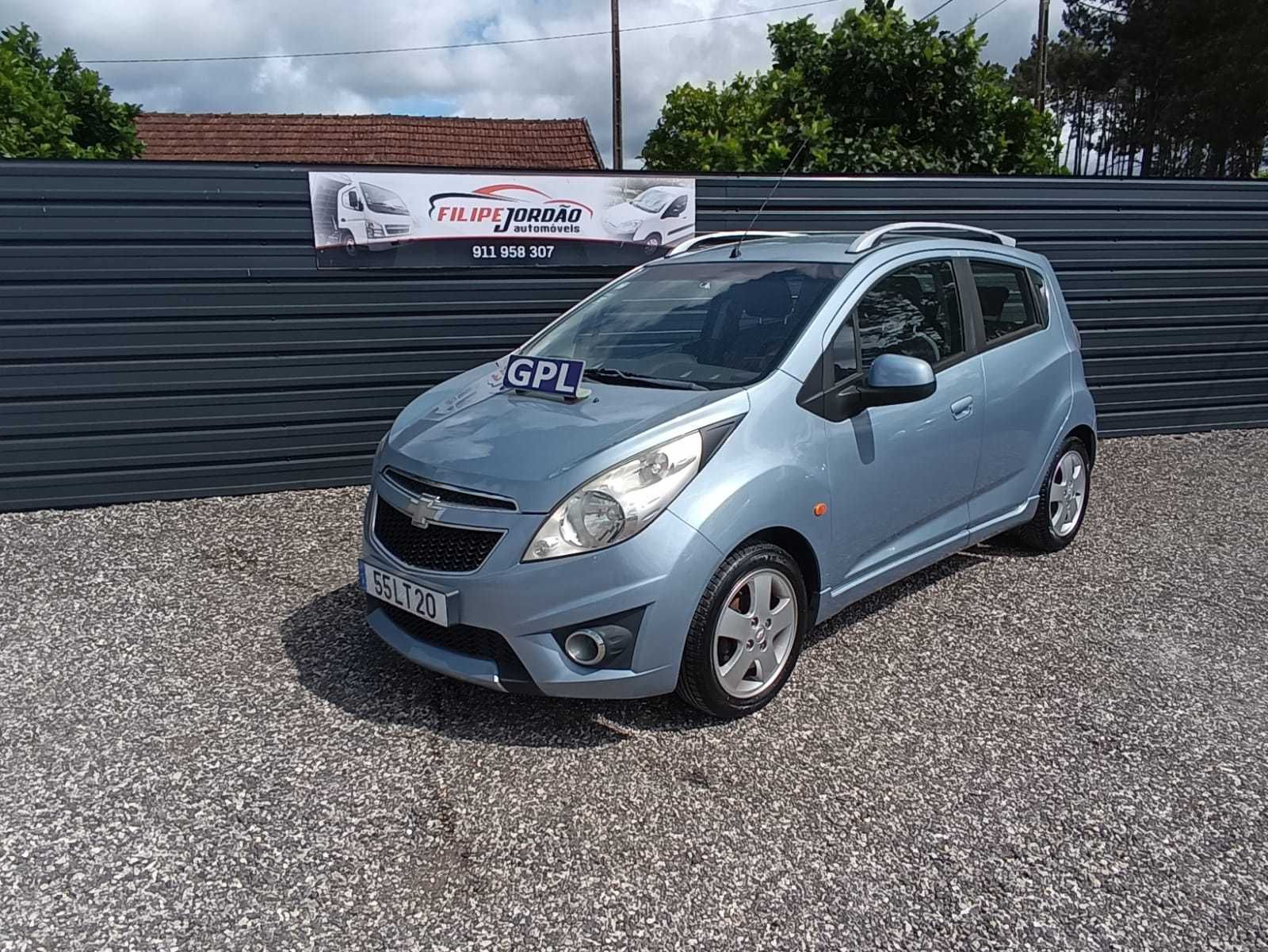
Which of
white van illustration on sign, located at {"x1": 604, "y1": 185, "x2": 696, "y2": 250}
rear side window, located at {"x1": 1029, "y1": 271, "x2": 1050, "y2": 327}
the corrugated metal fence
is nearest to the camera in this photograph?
rear side window, located at {"x1": 1029, "y1": 271, "x2": 1050, "y2": 327}

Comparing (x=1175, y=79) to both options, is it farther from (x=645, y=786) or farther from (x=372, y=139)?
(x=645, y=786)

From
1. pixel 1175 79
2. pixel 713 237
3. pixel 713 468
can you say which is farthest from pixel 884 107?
pixel 1175 79

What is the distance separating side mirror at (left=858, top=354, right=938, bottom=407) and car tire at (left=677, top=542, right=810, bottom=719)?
2.43ft

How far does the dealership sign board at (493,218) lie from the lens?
6.29m

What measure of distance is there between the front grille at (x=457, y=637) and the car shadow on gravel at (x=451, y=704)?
0.31 metres

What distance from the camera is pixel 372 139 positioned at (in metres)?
19.6

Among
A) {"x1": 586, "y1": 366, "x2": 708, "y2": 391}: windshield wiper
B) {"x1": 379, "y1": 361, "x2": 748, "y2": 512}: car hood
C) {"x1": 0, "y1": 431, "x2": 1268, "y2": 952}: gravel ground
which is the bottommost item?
{"x1": 0, "y1": 431, "x2": 1268, "y2": 952}: gravel ground

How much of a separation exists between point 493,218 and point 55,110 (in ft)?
17.1

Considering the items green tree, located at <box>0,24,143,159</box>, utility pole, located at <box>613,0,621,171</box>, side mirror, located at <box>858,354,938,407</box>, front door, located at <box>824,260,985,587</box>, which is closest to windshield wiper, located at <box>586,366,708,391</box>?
front door, located at <box>824,260,985,587</box>

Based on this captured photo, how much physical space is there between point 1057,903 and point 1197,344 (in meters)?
7.13

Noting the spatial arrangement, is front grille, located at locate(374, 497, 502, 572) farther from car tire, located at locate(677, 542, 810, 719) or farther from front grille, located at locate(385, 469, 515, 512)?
car tire, located at locate(677, 542, 810, 719)

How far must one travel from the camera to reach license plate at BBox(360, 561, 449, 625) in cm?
324

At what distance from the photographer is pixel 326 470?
664 cm

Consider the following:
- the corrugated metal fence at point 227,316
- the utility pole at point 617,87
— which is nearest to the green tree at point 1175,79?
the utility pole at point 617,87
